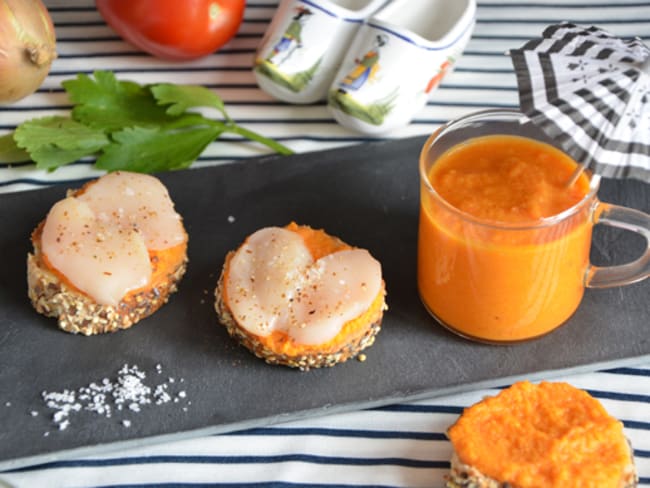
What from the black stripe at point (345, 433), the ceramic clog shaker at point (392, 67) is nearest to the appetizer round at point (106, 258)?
the black stripe at point (345, 433)

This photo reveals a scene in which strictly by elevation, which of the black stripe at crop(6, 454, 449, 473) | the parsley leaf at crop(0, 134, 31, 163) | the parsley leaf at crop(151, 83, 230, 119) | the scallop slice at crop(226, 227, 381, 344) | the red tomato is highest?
the red tomato

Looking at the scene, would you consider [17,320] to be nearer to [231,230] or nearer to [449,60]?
[231,230]

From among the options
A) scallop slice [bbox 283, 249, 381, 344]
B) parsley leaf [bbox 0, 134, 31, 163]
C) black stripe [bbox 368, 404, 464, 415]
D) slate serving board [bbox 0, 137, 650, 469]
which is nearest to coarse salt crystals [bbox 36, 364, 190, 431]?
slate serving board [bbox 0, 137, 650, 469]

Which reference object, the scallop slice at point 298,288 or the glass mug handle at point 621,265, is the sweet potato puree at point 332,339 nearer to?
the scallop slice at point 298,288

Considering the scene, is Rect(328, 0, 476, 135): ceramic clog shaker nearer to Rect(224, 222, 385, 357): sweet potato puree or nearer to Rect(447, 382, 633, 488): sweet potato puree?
Rect(224, 222, 385, 357): sweet potato puree

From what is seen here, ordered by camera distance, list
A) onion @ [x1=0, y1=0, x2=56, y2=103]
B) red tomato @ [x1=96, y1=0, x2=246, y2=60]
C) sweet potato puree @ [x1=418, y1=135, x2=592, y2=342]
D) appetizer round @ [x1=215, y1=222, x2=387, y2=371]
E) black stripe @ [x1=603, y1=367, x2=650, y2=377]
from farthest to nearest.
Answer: red tomato @ [x1=96, y1=0, x2=246, y2=60] → onion @ [x1=0, y1=0, x2=56, y2=103] → black stripe @ [x1=603, y1=367, x2=650, y2=377] → appetizer round @ [x1=215, y1=222, x2=387, y2=371] → sweet potato puree @ [x1=418, y1=135, x2=592, y2=342]

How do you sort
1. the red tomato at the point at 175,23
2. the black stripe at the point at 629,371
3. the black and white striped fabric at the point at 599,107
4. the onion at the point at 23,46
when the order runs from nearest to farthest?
the black and white striped fabric at the point at 599,107, the black stripe at the point at 629,371, the onion at the point at 23,46, the red tomato at the point at 175,23

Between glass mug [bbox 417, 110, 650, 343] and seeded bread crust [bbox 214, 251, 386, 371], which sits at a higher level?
glass mug [bbox 417, 110, 650, 343]
